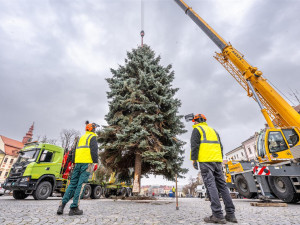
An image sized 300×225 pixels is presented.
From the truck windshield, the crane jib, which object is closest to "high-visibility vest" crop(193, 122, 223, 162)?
the truck windshield

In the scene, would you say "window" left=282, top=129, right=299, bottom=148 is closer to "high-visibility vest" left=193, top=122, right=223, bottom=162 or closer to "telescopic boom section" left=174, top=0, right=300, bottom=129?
"telescopic boom section" left=174, top=0, right=300, bottom=129

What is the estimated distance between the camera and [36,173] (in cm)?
836

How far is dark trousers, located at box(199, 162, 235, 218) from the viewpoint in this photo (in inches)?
112

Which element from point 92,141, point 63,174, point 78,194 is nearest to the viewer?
point 78,194

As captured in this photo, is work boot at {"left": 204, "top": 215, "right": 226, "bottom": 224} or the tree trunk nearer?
work boot at {"left": 204, "top": 215, "right": 226, "bottom": 224}

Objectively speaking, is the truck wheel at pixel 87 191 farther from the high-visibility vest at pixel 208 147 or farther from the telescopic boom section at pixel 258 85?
the telescopic boom section at pixel 258 85

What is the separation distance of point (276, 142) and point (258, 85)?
3.28 meters

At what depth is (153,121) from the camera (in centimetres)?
940

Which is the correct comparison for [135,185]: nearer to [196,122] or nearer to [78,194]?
[78,194]

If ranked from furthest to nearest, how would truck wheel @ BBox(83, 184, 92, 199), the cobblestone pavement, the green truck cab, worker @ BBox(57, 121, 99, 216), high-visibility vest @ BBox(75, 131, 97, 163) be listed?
truck wheel @ BBox(83, 184, 92, 199) < the green truck cab < high-visibility vest @ BBox(75, 131, 97, 163) < worker @ BBox(57, 121, 99, 216) < the cobblestone pavement

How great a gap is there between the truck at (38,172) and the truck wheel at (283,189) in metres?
9.02

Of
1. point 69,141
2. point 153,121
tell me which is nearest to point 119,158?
point 153,121

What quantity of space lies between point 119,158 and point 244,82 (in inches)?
342

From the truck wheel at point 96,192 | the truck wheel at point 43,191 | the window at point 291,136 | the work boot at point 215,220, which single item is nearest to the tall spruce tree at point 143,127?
the truck wheel at point 96,192
